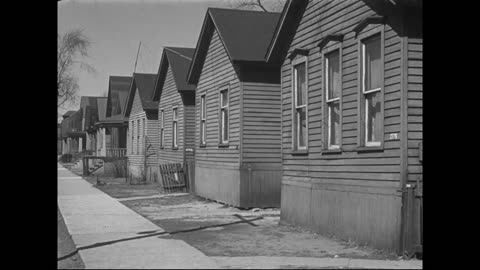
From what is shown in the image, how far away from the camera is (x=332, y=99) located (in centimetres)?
1204

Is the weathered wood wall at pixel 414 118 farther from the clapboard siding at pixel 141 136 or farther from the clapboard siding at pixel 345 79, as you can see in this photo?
the clapboard siding at pixel 141 136

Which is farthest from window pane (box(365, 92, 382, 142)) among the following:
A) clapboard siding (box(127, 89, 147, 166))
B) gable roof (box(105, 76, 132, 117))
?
gable roof (box(105, 76, 132, 117))

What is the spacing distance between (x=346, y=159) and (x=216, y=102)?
367 inches

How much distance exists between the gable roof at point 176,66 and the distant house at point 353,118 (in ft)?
38.4

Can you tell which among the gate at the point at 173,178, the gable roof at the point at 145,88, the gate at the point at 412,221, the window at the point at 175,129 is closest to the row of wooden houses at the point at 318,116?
the gate at the point at 412,221

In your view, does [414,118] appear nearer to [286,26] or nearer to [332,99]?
[332,99]

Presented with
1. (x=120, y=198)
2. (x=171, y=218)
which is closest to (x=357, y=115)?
(x=171, y=218)

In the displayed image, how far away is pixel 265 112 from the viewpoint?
18.0 metres

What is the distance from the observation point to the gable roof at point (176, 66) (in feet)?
85.2

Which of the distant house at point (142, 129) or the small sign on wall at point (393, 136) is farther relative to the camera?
the distant house at point (142, 129)

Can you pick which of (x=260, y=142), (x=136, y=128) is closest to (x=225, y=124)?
(x=260, y=142)
